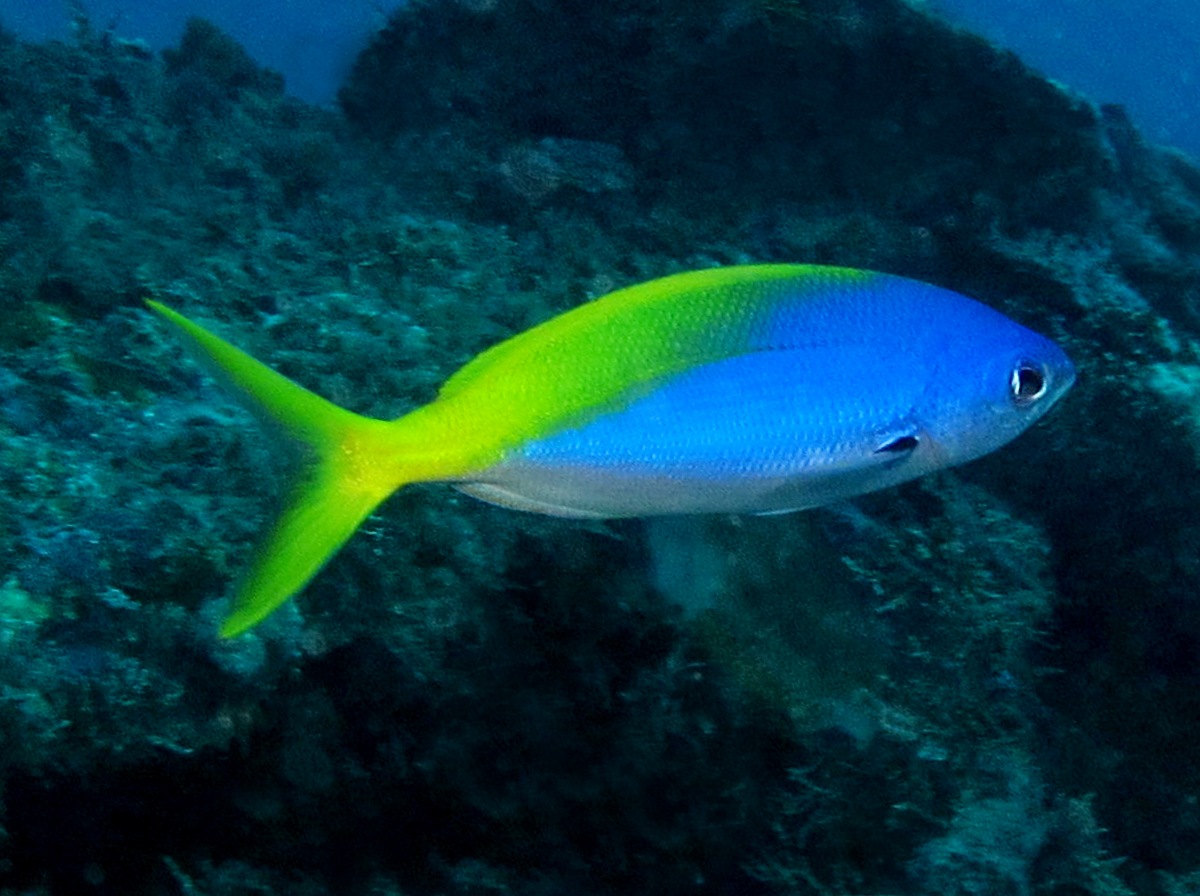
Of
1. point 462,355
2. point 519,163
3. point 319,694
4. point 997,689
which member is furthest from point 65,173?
point 997,689

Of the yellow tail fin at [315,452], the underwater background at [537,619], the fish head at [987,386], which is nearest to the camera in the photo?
the yellow tail fin at [315,452]

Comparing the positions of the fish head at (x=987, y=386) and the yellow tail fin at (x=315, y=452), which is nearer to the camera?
the yellow tail fin at (x=315, y=452)

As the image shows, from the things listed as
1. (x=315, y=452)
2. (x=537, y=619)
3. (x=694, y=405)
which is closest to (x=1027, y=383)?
(x=694, y=405)

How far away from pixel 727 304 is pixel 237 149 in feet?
18.6

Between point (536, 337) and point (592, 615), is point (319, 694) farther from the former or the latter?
point (536, 337)

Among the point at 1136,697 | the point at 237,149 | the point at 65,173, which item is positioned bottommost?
the point at 1136,697

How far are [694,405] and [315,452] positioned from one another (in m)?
0.66

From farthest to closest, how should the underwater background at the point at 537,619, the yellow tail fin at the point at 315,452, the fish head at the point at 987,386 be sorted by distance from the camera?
the underwater background at the point at 537,619
the fish head at the point at 987,386
the yellow tail fin at the point at 315,452

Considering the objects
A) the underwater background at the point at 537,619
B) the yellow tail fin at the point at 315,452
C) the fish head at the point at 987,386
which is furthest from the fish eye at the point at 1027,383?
the underwater background at the point at 537,619

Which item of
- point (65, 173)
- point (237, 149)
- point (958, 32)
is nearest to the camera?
point (65, 173)

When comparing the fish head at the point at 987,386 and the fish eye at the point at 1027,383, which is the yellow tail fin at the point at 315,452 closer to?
the fish head at the point at 987,386

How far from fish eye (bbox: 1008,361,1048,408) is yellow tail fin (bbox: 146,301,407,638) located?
1.16 metres

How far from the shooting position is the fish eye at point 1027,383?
5.56 ft

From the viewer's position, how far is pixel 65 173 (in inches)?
196
